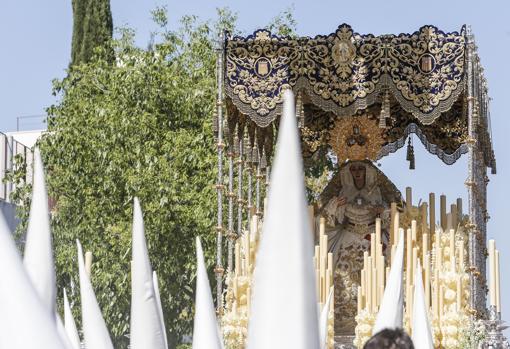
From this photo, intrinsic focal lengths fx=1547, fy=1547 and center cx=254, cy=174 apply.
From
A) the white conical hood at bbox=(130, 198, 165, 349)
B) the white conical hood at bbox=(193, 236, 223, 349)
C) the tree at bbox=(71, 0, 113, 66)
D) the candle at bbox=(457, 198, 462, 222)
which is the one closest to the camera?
the white conical hood at bbox=(130, 198, 165, 349)

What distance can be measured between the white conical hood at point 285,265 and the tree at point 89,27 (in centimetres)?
3334

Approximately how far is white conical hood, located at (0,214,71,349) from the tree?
3308 centimetres

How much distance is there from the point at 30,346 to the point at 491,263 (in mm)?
9919

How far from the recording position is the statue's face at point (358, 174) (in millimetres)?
18359

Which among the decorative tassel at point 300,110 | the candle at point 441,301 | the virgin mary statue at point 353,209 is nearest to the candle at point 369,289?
the candle at point 441,301

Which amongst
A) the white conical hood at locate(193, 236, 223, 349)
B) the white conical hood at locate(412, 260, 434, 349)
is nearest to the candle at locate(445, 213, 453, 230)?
the white conical hood at locate(412, 260, 434, 349)

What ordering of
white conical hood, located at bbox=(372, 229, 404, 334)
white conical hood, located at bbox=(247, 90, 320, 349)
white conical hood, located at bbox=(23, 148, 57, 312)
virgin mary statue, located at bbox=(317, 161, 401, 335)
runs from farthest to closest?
1. virgin mary statue, located at bbox=(317, 161, 401, 335)
2. white conical hood, located at bbox=(372, 229, 404, 334)
3. white conical hood, located at bbox=(23, 148, 57, 312)
4. white conical hood, located at bbox=(247, 90, 320, 349)

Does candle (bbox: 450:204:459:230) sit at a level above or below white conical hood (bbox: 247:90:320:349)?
above

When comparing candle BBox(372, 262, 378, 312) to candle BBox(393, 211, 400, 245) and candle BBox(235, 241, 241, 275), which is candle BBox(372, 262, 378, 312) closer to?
candle BBox(393, 211, 400, 245)

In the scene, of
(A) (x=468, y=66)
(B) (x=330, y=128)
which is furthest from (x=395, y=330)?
(B) (x=330, y=128)

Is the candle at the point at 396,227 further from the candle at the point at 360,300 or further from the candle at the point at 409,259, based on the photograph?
the candle at the point at 360,300

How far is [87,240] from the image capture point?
3105 cm

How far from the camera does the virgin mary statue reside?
1816 cm

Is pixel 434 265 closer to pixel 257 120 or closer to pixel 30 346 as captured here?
pixel 257 120
